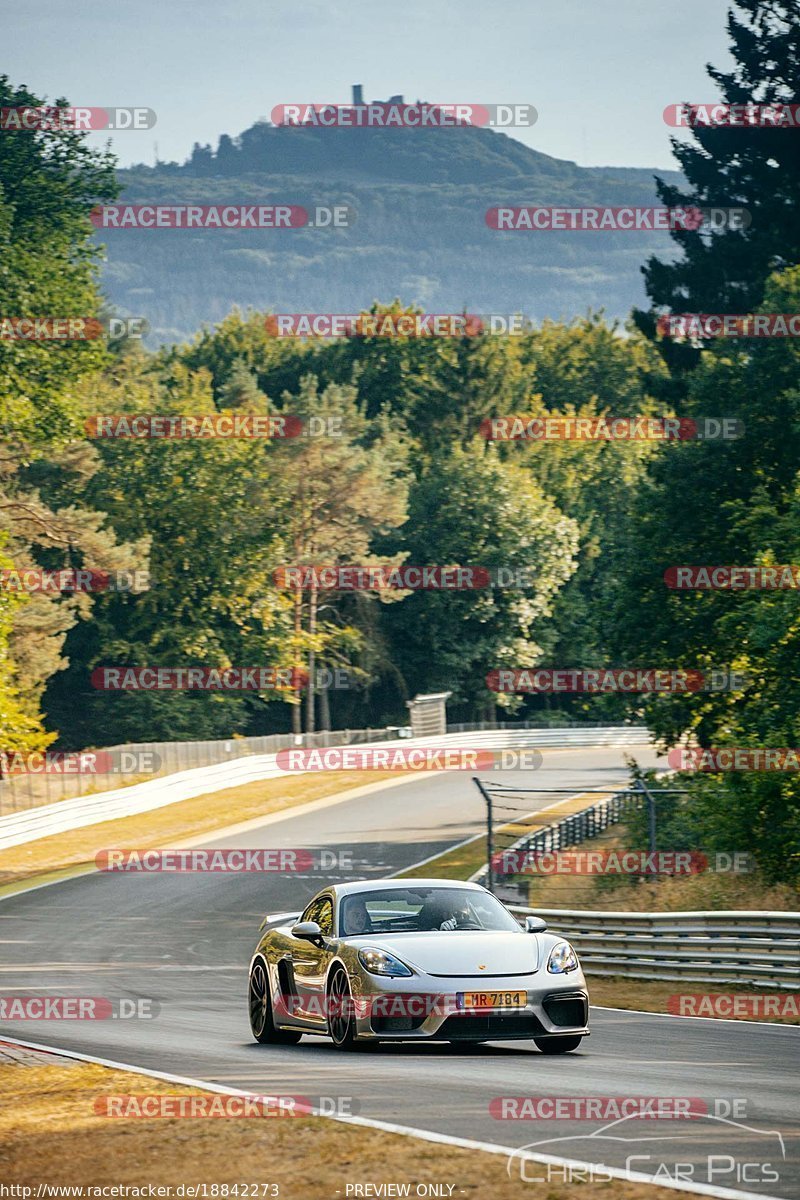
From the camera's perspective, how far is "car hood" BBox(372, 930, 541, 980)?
38.1ft

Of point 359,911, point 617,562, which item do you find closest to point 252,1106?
point 359,911

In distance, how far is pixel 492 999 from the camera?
11445mm

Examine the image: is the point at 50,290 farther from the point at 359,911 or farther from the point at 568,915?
the point at 359,911

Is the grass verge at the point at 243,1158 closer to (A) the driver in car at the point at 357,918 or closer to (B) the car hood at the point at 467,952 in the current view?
(B) the car hood at the point at 467,952

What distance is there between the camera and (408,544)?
79.8 m

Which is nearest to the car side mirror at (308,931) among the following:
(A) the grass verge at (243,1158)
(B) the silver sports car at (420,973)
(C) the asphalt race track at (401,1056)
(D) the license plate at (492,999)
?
(B) the silver sports car at (420,973)

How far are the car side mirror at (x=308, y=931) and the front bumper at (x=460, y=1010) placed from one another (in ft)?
2.65

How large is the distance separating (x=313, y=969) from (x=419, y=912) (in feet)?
3.03

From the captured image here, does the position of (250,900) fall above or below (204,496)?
below

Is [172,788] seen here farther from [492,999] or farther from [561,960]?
[492,999]

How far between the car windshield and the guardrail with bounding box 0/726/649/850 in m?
27.2

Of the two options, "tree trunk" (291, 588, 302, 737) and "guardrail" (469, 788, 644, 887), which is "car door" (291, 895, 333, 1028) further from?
"tree trunk" (291, 588, 302, 737)

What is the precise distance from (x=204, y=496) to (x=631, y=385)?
43.2 m

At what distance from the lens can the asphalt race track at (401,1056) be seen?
8.16 metres
